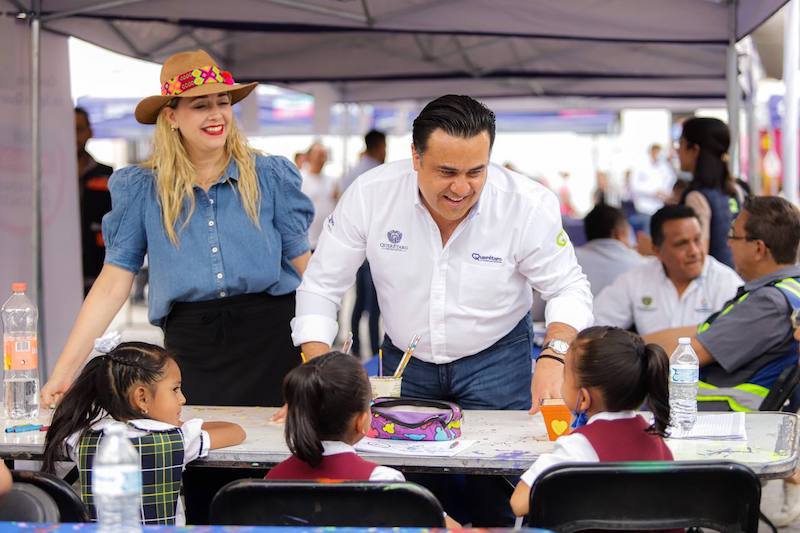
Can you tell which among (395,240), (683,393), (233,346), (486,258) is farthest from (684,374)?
(233,346)

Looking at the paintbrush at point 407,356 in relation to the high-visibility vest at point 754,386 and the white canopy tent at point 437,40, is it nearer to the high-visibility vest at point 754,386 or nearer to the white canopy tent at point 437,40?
the high-visibility vest at point 754,386

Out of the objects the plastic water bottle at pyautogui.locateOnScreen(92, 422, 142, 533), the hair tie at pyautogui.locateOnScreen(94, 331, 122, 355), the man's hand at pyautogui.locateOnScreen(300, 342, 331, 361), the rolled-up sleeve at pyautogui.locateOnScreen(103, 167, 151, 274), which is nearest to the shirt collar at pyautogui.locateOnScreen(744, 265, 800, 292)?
the man's hand at pyautogui.locateOnScreen(300, 342, 331, 361)

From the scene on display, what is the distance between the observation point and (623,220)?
19.1ft

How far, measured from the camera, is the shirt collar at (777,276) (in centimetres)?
371

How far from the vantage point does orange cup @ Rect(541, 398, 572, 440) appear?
2.61 meters

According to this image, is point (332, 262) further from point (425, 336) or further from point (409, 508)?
point (409, 508)

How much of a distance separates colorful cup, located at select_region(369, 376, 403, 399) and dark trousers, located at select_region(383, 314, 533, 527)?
0.24 meters

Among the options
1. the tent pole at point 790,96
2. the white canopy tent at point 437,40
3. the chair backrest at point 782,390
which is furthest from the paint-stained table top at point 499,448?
the tent pole at point 790,96

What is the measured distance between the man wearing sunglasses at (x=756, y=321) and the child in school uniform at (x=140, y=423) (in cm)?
189

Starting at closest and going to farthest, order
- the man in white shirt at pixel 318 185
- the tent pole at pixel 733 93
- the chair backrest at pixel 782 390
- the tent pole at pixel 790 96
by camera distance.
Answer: the chair backrest at pixel 782 390, the tent pole at pixel 733 93, the tent pole at pixel 790 96, the man in white shirt at pixel 318 185

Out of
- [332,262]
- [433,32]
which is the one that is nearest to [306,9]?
[433,32]

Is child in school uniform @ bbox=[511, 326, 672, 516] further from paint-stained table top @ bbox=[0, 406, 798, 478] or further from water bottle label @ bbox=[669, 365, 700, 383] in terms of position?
water bottle label @ bbox=[669, 365, 700, 383]

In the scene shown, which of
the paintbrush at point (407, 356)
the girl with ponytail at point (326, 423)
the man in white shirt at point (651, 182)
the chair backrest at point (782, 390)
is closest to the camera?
the girl with ponytail at point (326, 423)

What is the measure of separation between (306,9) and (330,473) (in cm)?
385
